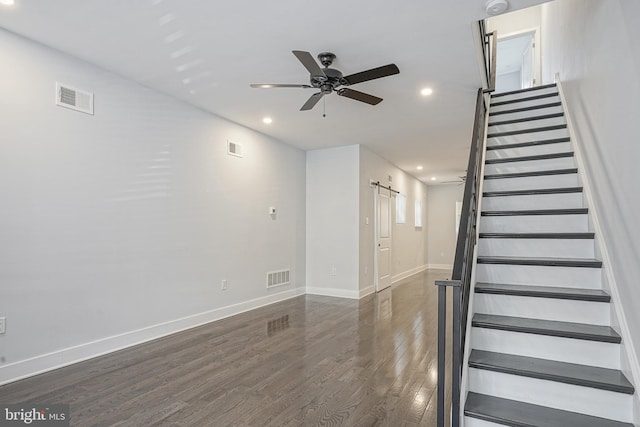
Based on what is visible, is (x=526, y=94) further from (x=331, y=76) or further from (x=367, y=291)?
(x=367, y=291)

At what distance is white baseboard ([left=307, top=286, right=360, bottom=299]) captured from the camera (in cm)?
589

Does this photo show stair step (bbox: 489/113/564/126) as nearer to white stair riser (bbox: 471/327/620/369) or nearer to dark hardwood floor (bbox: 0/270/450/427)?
dark hardwood floor (bbox: 0/270/450/427)

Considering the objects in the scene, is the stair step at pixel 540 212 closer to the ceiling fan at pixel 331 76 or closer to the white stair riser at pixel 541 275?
the white stair riser at pixel 541 275

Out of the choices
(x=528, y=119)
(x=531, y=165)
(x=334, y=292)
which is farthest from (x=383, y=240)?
(x=531, y=165)

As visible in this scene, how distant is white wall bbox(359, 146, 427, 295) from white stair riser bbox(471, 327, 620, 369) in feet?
12.7

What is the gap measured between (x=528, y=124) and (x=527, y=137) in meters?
0.37

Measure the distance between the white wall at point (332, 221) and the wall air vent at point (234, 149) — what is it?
183 cm

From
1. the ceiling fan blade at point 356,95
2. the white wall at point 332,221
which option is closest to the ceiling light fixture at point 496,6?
the ceiling fan blade at point 356,95

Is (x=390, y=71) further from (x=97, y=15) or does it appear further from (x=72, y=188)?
(x=72, y=188)

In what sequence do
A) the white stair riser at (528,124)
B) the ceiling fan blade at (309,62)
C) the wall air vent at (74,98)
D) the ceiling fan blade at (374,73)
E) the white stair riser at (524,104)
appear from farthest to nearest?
1. the white stair riser at (524,104)
2. the white stair riser at (528,124)
3. the wall air vent at (74,98)
4. the ceiling fan blade at (374,73)
5. the ceiling fan blade at (309,62)

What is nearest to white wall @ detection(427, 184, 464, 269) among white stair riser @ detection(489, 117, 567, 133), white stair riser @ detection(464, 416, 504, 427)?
white stair riser @ detection(489, 117, 567, 133)

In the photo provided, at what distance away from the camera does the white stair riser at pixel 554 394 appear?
1.67m

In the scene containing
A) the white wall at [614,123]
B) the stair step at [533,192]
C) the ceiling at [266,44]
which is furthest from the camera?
the stair step at [533,192]

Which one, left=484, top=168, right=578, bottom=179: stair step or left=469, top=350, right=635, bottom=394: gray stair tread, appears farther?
left=484, top=168, right=578, bottom=179: stair step
